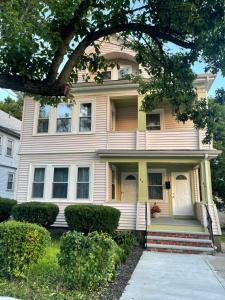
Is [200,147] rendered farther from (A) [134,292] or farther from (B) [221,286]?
(A) [134,292]

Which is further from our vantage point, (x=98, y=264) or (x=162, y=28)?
(x=162, y=28)

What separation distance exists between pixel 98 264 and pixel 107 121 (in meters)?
8.71

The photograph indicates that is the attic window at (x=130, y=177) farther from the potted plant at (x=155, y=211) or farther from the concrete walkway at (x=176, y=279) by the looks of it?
the concrete walkway at (x=176, y=279)

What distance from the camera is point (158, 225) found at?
445 inches

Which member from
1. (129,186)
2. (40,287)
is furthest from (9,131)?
(40,287)

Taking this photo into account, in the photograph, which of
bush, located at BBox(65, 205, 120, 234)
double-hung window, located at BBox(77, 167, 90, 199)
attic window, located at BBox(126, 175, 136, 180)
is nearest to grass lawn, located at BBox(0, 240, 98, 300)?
bush, located at BBox(65, 205, 120, 234)

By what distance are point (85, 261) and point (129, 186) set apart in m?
9.49

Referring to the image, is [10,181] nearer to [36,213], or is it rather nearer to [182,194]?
[36,213]

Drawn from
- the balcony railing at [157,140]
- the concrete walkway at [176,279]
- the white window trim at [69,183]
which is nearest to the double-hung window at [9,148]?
the white window trim at [69,183]

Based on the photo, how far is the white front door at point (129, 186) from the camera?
568 inches

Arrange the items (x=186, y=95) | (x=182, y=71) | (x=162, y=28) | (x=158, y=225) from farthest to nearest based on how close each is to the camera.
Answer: (x=158, y=225)
(x=186, y=95)
(x=182, y=71)
(x=162, y=28)

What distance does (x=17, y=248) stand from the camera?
5.61 meters

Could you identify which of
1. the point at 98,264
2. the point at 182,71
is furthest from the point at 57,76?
the point at 98,264

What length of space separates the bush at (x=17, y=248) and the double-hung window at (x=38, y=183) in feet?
24.3
